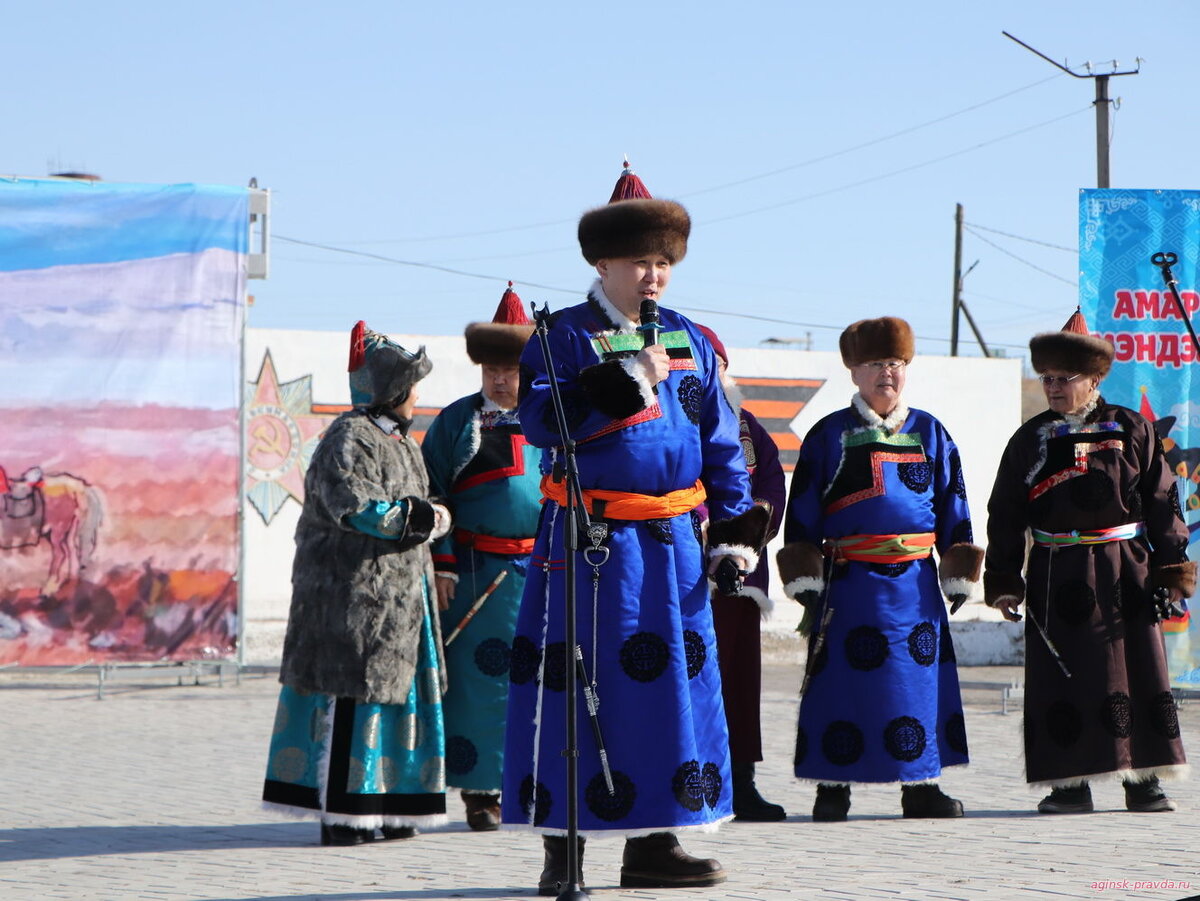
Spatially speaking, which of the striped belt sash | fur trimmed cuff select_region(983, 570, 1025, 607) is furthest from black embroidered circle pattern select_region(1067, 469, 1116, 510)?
fur trimmed cuff select_region(983, 570, 1025, 607)

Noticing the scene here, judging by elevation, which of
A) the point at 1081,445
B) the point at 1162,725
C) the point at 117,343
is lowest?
the point at 1162,725

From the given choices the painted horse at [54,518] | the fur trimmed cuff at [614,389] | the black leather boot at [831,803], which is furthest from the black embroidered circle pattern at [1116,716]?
the painted horse at [54,518]

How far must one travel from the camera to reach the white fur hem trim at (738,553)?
514 centimetres

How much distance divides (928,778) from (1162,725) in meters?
0.97

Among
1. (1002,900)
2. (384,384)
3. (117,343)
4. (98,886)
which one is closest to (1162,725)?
(1002,900)

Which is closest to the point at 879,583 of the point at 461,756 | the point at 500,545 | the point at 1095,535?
the point at 1095,535

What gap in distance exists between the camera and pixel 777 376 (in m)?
20.5

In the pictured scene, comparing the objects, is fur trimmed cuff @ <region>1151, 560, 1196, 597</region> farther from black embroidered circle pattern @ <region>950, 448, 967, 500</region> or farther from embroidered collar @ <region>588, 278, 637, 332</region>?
embroidered collar @ <region>588, 278, 637, 332</region>

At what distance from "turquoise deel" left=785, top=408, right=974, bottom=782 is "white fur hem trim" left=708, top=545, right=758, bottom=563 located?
1771mm

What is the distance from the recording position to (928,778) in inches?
264

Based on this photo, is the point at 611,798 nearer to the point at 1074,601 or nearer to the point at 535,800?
the point at 535,800

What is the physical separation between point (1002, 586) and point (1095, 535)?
16.6 inches

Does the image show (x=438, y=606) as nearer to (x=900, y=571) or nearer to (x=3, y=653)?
(x=900, y=571)

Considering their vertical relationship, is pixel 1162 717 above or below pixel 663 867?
above
